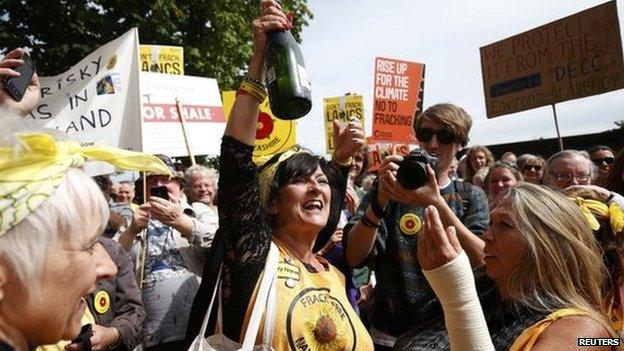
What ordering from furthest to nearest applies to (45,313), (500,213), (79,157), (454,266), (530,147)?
1. (530,147)
2. (500,213)
3. (454,266)
4. (79,157)
5. (45,313)

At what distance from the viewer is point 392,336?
2.94 m

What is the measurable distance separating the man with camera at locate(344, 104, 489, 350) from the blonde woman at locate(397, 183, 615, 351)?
0.38m

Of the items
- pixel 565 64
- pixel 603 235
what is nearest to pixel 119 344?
pixel 603 235

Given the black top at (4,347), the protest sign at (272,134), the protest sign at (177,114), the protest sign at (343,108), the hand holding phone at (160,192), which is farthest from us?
the protest sign at (343,108)

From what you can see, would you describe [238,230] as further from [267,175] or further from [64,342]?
[64,342]

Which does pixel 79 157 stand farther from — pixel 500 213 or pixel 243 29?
pixel 243 29

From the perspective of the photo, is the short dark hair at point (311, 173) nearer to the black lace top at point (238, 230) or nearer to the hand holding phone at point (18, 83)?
the black lace top at point (238, 230)

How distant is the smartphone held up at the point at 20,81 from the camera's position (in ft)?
7.72

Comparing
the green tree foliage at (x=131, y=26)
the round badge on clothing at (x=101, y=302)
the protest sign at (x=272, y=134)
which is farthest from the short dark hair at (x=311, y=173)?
the green tree foliage at (x=131, y=26)

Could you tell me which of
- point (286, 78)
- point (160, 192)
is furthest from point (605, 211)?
point (160, 192)

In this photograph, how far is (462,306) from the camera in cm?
179

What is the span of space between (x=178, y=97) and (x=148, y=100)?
11.5 inches

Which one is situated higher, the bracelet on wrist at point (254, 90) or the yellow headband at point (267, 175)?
the bracelet on wrist at point (254, 90)

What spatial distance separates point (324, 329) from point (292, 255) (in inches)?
14.3
